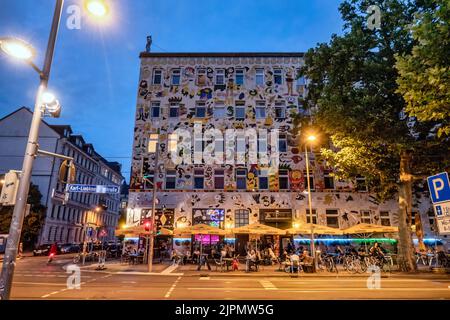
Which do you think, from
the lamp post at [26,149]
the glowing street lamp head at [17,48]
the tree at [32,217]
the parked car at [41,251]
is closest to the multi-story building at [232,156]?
the parked car at [41,251]

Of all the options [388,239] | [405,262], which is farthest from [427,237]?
[405,262]

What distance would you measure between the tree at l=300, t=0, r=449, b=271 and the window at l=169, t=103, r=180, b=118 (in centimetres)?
1519

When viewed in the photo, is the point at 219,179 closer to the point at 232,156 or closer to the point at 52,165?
the point at 232,156

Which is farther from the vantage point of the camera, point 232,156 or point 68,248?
point 68,248

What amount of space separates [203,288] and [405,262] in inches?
594

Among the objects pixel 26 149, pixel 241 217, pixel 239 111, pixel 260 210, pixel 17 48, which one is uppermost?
pixel 239 111

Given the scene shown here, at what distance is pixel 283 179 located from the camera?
29969 millimetres

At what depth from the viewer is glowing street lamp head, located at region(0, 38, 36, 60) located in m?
5.86

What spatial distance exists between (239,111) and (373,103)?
50.6 ft

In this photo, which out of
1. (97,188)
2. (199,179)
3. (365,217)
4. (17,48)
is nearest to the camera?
(17,48)

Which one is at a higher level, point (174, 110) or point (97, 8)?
point (174, 110)

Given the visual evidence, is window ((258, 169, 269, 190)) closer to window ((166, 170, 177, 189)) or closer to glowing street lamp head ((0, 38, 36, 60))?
window ((166, 170, 177, 189))

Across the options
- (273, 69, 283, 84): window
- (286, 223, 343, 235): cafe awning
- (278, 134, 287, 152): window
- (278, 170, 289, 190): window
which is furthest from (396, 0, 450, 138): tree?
(273, 69, 283, 84): window

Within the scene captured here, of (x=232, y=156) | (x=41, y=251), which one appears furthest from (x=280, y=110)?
(x=41, y=251)
